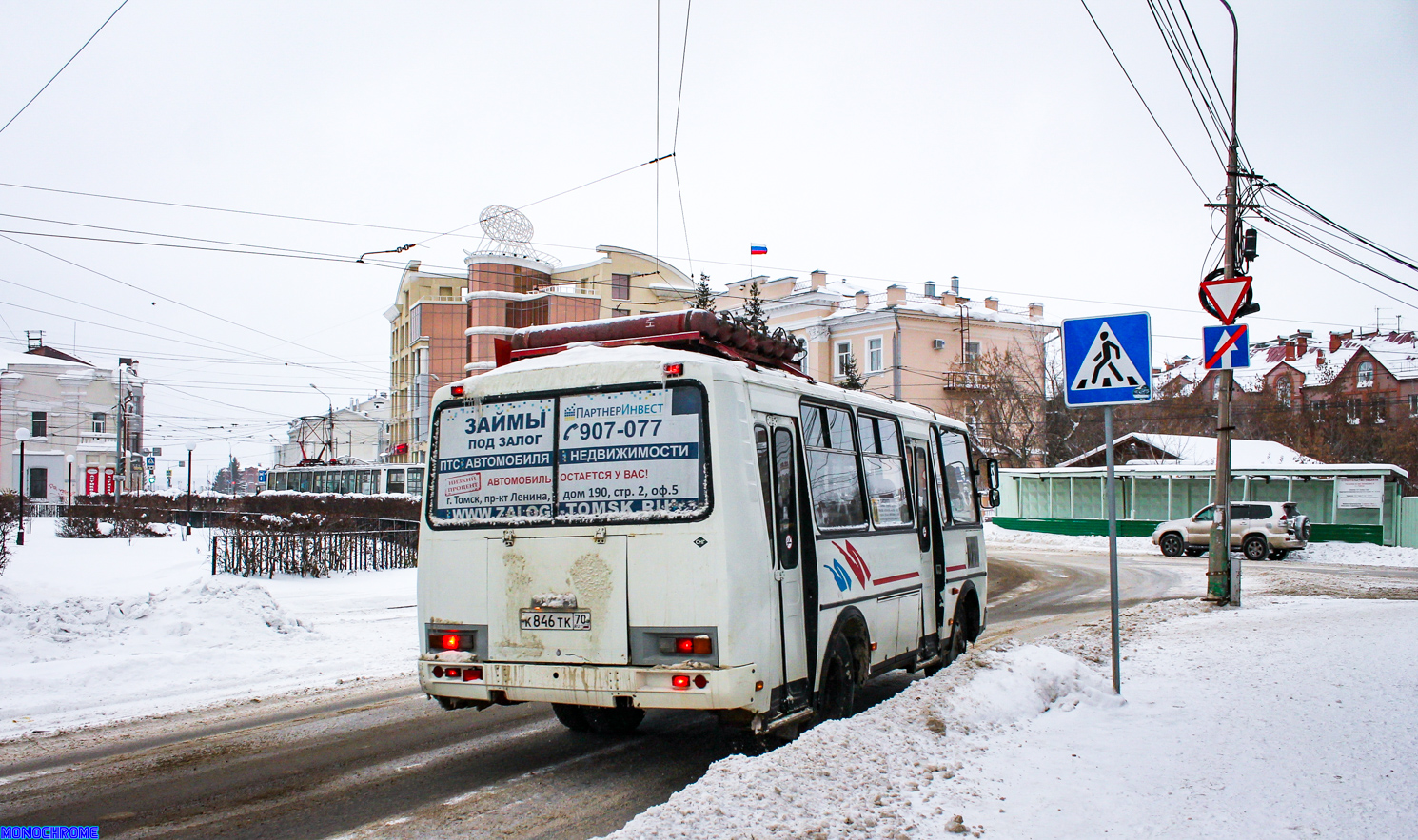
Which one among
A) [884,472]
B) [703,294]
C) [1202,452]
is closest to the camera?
[884,472]

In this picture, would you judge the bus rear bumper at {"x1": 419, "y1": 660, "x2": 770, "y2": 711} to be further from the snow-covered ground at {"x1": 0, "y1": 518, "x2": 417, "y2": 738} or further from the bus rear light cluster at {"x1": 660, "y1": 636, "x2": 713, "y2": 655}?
the snow-covered ground at {"x1": 0, "y1": 518, "x2": 417, "y2": 738}

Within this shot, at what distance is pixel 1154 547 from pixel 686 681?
1316 inches

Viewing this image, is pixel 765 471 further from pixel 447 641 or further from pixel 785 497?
pixel 447 641

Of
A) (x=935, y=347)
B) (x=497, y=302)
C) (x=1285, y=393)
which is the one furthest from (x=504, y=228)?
(x=1285, y=393)

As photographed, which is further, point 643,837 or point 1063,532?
point 1063,532

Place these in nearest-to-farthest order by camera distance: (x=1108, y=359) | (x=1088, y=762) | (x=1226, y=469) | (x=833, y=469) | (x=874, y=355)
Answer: (x=1088, y=762) → (x=833, y=469) → (x=1108, y=359) → (x=1226, y=469) → (x=874, y=355)

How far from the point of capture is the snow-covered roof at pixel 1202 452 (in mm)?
39594

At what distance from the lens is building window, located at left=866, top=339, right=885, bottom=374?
54.3m

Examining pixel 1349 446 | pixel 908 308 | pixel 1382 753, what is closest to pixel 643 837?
pixel 1382 753

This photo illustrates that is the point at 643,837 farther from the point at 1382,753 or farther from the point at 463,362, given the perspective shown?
the point at 463,362

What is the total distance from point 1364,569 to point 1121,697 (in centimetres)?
2341

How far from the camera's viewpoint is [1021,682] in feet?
23.7

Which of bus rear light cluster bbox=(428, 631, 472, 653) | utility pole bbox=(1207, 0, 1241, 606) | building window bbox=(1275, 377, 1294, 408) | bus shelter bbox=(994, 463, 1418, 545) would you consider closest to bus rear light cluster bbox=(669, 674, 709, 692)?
bus rear light cluster bbox=(428, 631, 472, 653)

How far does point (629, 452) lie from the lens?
631 centimetres
